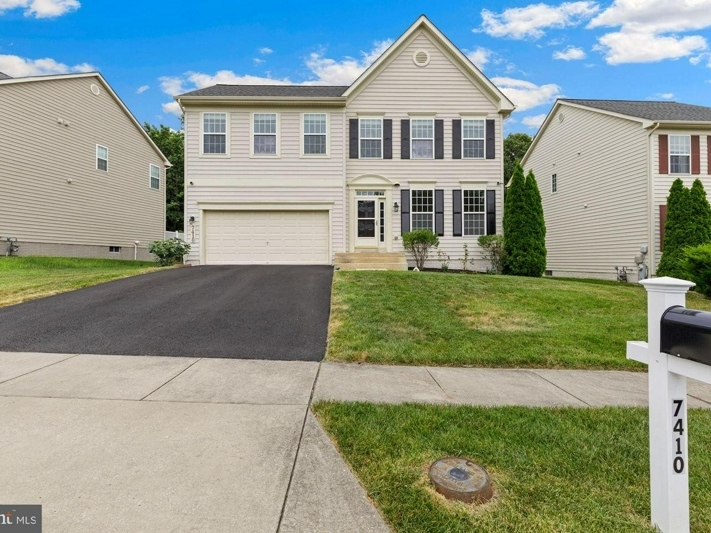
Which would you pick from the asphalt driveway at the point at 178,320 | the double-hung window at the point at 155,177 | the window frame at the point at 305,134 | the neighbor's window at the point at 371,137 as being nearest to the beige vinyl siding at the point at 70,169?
the double-hung window at the point at 155,177

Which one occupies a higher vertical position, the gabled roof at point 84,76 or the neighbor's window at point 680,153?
the gabled roof at point 84,76

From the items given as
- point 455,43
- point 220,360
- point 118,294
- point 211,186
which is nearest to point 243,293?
point 118,294

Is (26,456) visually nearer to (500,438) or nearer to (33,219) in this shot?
(500,438)

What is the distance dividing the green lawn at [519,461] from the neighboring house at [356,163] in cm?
1113

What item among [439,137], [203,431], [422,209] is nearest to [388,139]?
[439,137]

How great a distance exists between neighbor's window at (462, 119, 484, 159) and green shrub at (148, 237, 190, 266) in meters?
11.2

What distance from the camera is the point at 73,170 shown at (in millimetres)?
15547

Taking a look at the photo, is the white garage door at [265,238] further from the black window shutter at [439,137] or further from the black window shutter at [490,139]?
the black window shutter at [490,139]

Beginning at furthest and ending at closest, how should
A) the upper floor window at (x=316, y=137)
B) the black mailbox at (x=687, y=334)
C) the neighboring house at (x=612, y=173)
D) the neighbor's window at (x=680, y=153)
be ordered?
the upper floor window at (x=316, y=137) → the neighbor's window at (x=680, y=153) → the neighboring house at (x=612, y=173) → the black mailbox at (x=687, y=334)

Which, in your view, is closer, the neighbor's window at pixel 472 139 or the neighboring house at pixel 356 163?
the neighboring house at pixel 356 163

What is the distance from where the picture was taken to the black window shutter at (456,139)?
46.6 ft

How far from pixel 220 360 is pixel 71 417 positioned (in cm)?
173

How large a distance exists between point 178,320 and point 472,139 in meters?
12.6

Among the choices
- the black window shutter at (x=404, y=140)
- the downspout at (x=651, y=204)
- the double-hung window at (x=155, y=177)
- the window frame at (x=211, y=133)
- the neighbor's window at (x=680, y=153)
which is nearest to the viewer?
the downspout at (x=651, y=204)
